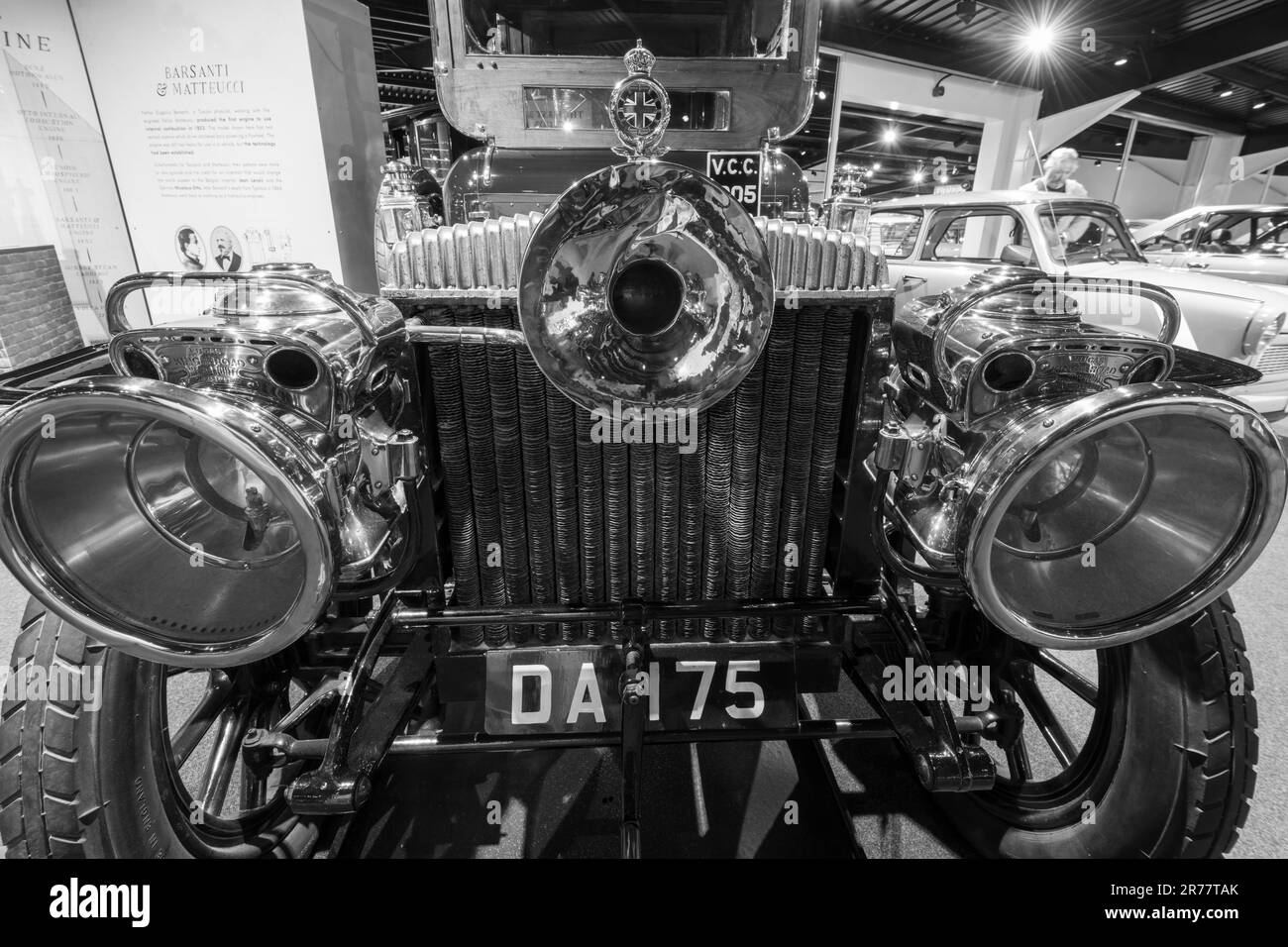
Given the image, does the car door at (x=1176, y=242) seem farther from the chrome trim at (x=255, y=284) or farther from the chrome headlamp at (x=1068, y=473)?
the chrome trim at (x=255, y=284)

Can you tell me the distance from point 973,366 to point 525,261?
0.88 meters

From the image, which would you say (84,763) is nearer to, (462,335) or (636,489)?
(462,335)

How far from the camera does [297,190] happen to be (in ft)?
13.3

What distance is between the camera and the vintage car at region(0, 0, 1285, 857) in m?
1.08

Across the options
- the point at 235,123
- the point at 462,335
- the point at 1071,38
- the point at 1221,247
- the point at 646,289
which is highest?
the point at 1071,38

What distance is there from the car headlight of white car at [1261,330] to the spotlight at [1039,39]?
229 inches

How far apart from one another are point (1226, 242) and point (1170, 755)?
10.1 metres

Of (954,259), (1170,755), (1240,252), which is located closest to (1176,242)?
(1240,252)

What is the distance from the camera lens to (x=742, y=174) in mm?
1907

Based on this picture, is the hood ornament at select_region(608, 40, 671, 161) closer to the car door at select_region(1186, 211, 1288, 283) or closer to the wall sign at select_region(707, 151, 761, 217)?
the wall sign at select_region(707, 151, 761, 217)

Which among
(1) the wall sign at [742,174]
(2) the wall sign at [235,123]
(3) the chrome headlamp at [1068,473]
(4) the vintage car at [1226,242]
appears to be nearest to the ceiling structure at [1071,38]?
(4) the vintage car at [1226,242]

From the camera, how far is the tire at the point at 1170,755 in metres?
1.29
